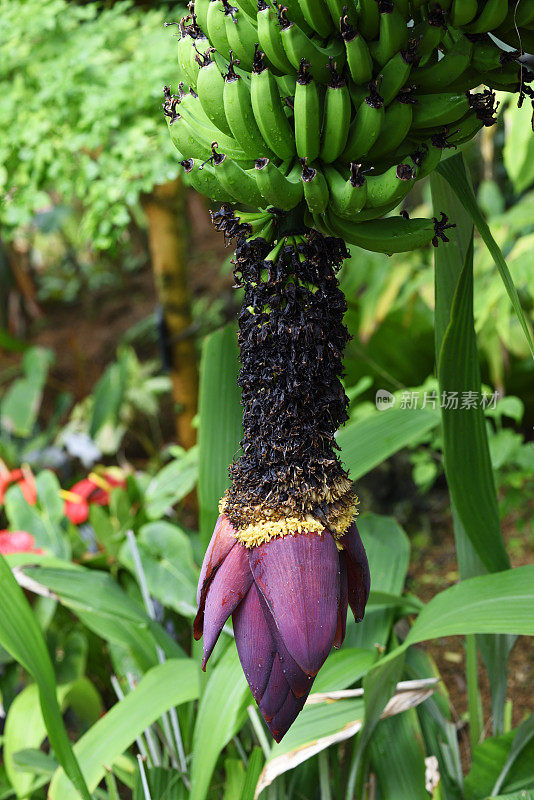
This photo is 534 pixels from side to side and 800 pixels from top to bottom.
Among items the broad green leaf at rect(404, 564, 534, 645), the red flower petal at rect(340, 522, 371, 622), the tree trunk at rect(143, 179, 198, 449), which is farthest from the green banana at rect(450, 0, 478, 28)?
the tree trunk at rect(143, 179, 198, 449)

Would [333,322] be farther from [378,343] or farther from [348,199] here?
[378,343]

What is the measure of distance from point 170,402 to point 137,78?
1688 mm

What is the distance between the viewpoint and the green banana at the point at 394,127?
389mm

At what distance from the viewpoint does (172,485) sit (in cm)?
126

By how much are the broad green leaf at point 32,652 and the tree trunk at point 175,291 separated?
1.10 m

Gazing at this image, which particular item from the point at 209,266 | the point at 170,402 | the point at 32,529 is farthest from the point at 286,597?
the point at 209,266

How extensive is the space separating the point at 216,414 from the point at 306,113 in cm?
40

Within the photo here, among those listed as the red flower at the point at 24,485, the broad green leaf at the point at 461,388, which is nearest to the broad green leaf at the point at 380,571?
the broad green leaf at the point at 461,388

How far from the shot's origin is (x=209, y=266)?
343 centimetres

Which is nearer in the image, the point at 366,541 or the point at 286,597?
the point at 286,597

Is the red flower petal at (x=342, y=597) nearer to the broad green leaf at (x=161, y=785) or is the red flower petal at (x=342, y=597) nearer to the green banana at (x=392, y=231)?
the green banana at (x=392, y=231)

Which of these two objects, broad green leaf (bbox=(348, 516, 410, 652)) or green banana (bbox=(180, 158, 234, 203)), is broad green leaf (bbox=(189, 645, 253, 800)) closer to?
broad green leaf (bbox=(348, 516, 410, 652))

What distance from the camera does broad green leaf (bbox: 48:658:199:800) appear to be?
0.67m

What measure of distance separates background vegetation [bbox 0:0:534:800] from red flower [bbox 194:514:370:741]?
22 cm
